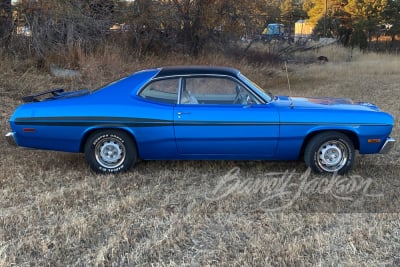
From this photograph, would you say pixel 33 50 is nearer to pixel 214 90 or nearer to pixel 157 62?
pixel 157 62

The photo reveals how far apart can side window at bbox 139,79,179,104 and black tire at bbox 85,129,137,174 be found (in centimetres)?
55

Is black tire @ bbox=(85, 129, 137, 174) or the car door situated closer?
the car door

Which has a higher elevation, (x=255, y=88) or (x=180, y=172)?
(x=255, y=88)

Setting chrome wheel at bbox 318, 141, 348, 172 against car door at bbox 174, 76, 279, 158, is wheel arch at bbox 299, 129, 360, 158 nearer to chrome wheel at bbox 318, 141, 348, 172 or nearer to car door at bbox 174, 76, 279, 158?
chrome wheel at bbox 318, 141, 348, 172

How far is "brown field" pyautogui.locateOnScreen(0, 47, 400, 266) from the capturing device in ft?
10.9

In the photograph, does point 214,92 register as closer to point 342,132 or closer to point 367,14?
point 342,132

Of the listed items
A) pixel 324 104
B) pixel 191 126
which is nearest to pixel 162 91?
pixel 191 126

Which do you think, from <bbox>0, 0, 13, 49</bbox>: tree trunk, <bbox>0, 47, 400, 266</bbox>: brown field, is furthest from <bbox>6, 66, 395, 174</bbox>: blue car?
<bbox>0, 0, 13, 49</bbox>: tree trunk

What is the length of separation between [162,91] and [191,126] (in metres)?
0.60

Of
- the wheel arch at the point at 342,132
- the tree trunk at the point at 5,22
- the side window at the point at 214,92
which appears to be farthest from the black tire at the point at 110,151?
the tree trunk at the point at 5,22

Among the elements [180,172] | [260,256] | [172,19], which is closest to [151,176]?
[180,172]

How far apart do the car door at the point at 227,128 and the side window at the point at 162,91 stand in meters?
0.11

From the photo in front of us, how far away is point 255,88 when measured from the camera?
17.2ft

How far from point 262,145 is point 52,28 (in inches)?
424
